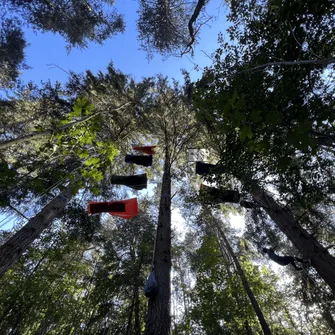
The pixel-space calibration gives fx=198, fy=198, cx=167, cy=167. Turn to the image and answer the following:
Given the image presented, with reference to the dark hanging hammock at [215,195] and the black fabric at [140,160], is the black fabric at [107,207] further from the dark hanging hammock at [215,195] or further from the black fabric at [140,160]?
the dark hanging hammock at [215,195]

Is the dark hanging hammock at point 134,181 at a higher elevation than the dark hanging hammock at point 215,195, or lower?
higher

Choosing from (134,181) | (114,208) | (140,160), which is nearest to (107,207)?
(114,208)

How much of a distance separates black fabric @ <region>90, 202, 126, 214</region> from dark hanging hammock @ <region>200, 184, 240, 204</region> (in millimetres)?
2258

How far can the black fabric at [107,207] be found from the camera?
5461mm

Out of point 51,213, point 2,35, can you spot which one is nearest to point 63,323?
point 51,213

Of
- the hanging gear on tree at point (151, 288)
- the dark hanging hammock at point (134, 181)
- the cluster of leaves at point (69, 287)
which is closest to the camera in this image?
the hanging gear on tree at point (151, 288)

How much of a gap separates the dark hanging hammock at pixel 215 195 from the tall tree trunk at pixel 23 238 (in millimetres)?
3533

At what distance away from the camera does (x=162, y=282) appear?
315cm

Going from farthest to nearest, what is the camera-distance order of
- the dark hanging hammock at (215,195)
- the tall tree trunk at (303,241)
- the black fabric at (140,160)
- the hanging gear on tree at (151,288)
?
the black fabric at (140,160)
the dark hanging hammock at (215,195)
the tall tree trunk at (303,241)
the hanging gear on tree at (151,288)

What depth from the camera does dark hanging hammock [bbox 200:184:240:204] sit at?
14.7 feet

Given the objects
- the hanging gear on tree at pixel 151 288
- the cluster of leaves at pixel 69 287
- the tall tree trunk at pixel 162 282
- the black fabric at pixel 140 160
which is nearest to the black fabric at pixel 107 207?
the tall tree trunk at pixel 162 282

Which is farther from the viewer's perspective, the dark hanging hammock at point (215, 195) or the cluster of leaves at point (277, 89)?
the dark hanging hammock at point (215, 195)

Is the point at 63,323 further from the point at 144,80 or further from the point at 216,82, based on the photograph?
the point at 144,80

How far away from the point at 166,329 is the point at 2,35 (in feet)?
44.0
